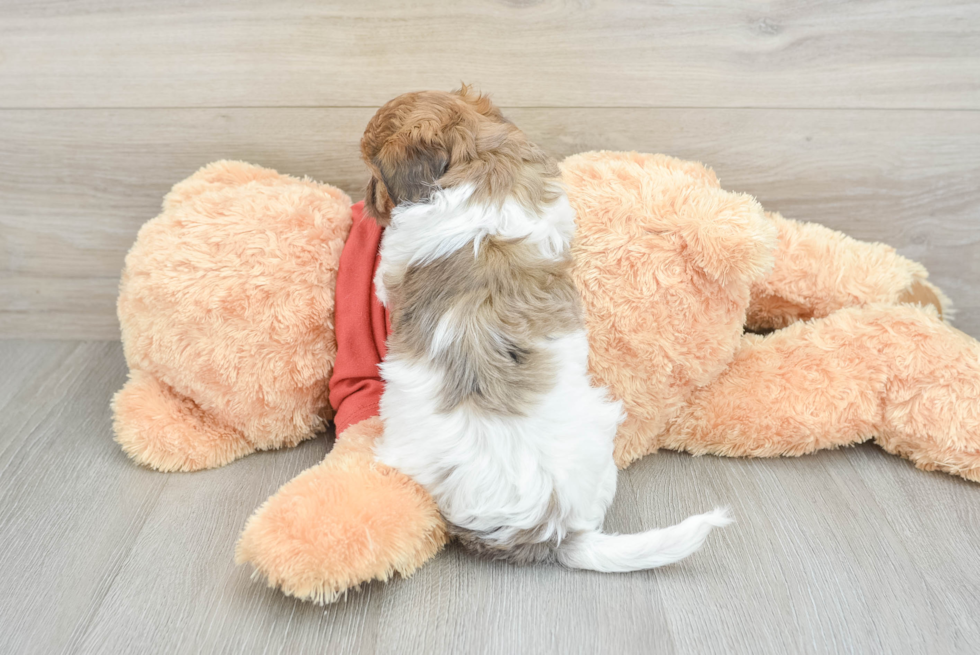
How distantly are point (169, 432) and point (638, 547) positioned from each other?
2.40ft

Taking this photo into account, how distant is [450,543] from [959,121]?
1.16 metres

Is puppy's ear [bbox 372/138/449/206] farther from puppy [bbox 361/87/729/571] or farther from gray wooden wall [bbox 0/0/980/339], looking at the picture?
gray wooden wall [bbox 0/0/980/339]

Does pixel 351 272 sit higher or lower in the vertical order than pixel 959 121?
lower

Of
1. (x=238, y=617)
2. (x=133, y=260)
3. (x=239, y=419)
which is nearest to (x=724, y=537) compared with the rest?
(x=238, y=617)

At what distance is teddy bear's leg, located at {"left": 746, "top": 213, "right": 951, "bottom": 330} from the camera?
127 centimetres

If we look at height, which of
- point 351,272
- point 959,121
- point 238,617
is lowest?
point 238,617

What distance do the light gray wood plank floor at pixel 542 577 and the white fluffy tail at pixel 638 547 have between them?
0.08ft

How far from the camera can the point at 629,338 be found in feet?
3.55

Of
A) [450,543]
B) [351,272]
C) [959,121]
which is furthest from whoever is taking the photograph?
[959,121]

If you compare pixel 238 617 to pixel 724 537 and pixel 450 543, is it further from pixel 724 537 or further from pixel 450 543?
pixel 724 537

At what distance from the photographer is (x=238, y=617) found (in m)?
0.90

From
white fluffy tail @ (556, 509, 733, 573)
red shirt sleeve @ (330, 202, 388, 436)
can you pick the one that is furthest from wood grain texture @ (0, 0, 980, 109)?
white fluffy tail @ (556, 509, 733, 573)

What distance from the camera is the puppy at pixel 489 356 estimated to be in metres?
0.89

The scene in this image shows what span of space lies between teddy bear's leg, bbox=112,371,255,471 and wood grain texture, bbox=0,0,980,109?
21.0 inches
